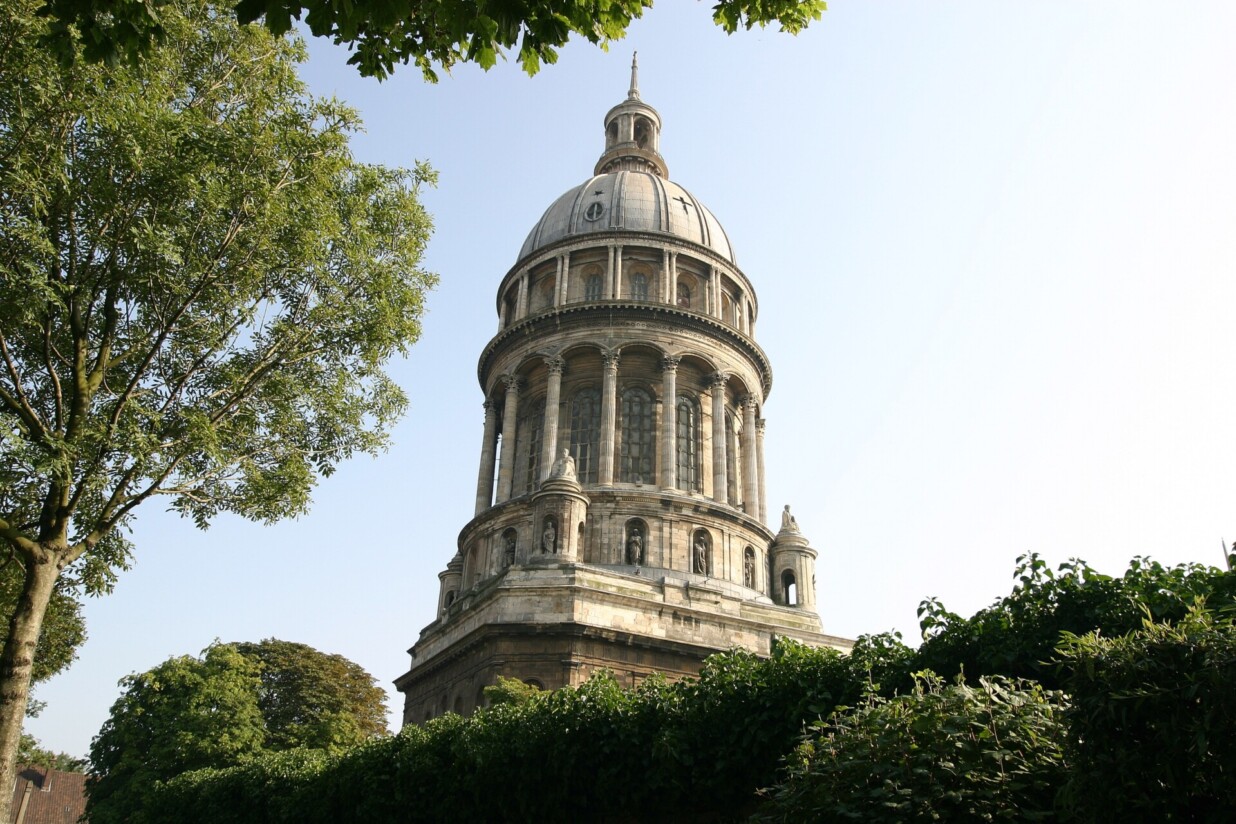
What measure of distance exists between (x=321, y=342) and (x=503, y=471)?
21220 mm

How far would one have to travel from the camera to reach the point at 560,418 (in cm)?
3784

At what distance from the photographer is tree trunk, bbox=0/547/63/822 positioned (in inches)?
517

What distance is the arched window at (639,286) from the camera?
40.4m

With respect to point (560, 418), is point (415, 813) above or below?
below

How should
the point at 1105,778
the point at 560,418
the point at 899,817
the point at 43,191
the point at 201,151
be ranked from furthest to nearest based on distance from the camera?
the point at 560,418 → the point at 201,151 → the point at 43,191 → the point at 899,817 → the point at 1105,778

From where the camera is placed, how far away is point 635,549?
112 ft

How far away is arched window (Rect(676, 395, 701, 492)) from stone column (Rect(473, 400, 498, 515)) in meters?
7.73

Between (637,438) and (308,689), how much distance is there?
19.2m

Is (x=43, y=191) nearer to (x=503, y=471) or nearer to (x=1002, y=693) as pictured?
(x=1002, y=693)

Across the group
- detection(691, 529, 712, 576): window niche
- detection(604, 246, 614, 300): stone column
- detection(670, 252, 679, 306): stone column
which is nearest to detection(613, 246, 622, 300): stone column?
detection(604, 246, 614, 300): stone column

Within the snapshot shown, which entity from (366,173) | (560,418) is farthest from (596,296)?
(366,173)

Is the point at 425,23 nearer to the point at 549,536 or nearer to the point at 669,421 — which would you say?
the point at 549,536

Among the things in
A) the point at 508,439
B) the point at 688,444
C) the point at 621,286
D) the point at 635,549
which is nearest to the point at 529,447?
the point at 508,439

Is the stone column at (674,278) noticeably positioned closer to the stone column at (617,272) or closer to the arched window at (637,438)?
the stone column at (617,272)
